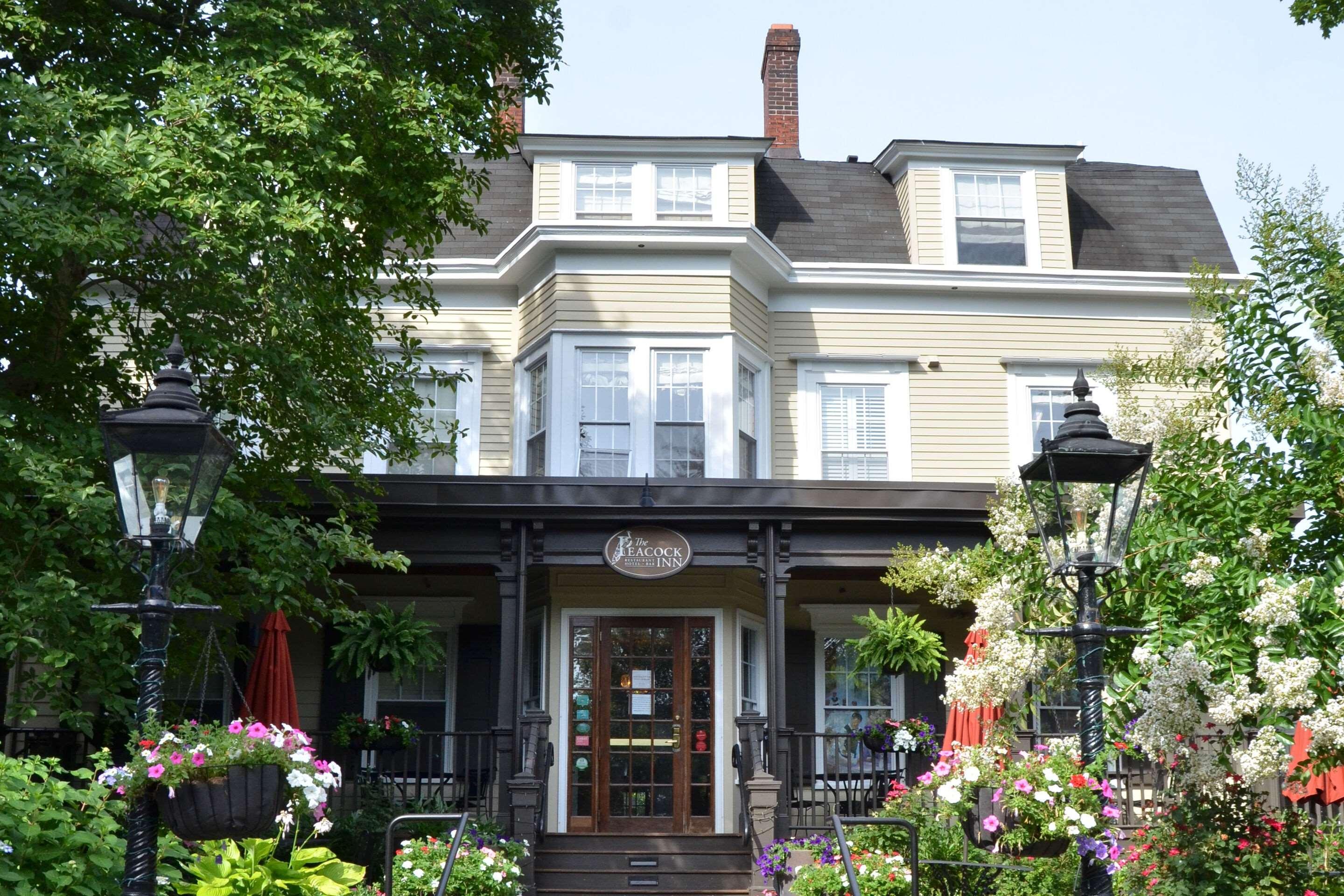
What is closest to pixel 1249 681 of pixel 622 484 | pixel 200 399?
pixel 622 484

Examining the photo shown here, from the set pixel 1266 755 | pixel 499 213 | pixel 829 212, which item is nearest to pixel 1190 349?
pixel 1266 755

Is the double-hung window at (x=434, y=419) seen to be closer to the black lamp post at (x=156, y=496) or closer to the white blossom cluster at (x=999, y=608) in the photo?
the white blossom cluster at (x=999, y=608)

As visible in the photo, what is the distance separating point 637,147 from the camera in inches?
645

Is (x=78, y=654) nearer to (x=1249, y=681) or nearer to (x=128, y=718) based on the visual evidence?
(x=128, y=718)

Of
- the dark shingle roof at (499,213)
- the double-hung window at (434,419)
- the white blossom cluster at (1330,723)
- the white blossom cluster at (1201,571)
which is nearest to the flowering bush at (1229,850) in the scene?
the white blossom cluster at (1201,571)

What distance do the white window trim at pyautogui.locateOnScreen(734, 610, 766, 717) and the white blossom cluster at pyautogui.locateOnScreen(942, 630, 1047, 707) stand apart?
4069 mm

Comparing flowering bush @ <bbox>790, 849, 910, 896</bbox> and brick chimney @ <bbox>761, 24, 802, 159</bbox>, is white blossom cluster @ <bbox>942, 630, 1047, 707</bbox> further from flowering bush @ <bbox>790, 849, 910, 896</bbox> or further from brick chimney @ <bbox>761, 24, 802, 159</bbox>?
brick chimney @ <bbox>761, 24, 802, 159</bbox>

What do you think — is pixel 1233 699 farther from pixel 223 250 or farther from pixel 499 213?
pixel 499 213

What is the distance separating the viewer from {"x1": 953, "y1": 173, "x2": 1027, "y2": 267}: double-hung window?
1711 cm

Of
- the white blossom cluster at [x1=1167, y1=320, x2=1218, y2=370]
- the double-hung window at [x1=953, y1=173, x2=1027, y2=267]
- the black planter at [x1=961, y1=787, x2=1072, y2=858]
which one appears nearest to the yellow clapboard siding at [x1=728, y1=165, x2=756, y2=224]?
the double-hung window at [x1=953, y1=173, x2=1027, y2=267]

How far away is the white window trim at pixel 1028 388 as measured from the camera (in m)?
16.5

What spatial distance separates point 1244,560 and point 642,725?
804cm

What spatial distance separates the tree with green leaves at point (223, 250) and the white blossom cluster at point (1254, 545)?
672cm

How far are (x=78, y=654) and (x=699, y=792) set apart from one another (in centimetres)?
700
